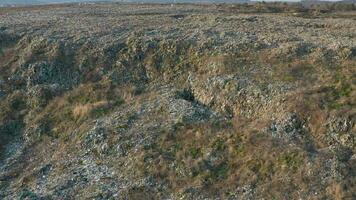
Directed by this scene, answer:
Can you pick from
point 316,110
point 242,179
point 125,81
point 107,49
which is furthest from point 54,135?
point 316,110

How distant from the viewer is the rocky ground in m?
39.4

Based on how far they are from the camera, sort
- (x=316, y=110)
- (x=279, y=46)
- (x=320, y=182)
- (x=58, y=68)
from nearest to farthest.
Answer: (x=320, y=182) < (x=316, y=110) < (x=279, y=46) < (x=58, y=68)

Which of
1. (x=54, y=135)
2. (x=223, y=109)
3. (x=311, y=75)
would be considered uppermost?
(x=311, y=75)

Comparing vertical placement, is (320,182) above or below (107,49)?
below

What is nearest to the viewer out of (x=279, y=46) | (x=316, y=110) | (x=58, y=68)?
(x=316, y=110)

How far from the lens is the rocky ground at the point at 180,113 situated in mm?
39438

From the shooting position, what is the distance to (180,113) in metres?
48.1

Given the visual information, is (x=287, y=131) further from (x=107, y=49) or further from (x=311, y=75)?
(x=107, y=49)

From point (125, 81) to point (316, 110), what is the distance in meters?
24.6

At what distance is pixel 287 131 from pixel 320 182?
23.8ft

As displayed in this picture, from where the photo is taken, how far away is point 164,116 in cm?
4844

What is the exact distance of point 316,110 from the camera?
4344cm

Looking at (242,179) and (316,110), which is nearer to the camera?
(242,179)

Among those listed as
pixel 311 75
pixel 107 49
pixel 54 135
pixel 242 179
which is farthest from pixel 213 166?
pixel 107 49
